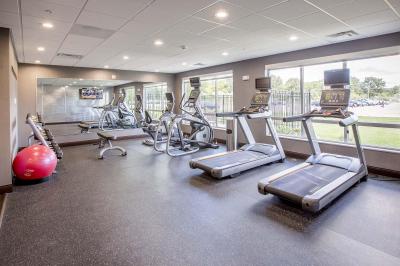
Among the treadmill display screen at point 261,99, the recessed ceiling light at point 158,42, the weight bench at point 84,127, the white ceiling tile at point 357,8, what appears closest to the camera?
the white ceiling tile at point 357,8

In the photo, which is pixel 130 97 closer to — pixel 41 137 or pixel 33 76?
pixel 33 76

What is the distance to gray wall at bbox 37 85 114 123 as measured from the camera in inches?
289

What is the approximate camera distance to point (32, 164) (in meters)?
Answer: 3.94

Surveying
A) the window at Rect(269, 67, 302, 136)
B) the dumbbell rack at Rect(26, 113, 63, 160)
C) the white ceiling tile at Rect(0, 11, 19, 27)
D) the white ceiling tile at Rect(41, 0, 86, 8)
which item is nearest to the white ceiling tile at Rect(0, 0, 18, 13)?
the white ceiling tile at Rect(0, 11, 19, 27)

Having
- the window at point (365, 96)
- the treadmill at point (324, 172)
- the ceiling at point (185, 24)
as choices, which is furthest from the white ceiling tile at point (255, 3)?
the window at point (365, 96)

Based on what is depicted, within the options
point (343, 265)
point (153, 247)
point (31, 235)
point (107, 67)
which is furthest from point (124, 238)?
point (107, 67)

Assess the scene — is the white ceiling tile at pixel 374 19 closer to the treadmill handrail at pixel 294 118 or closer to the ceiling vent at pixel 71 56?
the treadmill handrail at pixel 294 118

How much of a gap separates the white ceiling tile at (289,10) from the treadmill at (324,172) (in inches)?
48.5

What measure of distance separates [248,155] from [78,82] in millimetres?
6046

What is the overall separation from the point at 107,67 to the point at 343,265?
8.04 meters

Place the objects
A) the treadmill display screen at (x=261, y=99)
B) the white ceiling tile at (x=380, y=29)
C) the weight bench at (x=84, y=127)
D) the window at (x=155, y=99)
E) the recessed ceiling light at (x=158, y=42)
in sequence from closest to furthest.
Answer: the white ceiling tile at (x=380, y=29) < the recessed ceiling light at (x=158, y=42) < the treadmill display screen at (x=261, y=99) < the weight bench at (x=84, y=127) < the window at (x=155, y=99)

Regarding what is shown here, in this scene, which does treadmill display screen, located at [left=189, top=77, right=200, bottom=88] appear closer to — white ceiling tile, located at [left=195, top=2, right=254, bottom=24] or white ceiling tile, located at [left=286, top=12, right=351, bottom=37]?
white ceiling tile, located at [left=195, top=2, right=254, bottom=24]

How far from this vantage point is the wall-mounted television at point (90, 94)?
8098 mm

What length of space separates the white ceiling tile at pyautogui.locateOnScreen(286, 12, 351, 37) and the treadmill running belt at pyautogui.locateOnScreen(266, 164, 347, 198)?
226 centimetres
